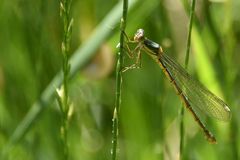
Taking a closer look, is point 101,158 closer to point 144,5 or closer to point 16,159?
point 16,159

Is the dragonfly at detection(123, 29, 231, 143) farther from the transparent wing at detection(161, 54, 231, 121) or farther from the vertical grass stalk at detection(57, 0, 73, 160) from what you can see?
the vertical grass stalk at detection(57, 0, 73, 160)

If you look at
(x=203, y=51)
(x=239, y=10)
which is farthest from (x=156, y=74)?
(x=239, y=10)

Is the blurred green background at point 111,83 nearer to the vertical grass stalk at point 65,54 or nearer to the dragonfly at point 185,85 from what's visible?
the dragonfly at point 185,85

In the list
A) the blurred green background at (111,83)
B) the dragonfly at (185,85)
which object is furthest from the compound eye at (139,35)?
the blurred green background at (111,83)

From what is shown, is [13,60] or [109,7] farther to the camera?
[109,7]

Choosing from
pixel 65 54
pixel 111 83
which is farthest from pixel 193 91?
pixel 111 83

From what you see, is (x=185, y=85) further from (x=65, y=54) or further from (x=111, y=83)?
(x=111, y=83)

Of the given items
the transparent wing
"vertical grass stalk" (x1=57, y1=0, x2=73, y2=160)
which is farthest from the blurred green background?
"vertical grass stalk" (x1=57, y1=0, x2=73, y2=160)
